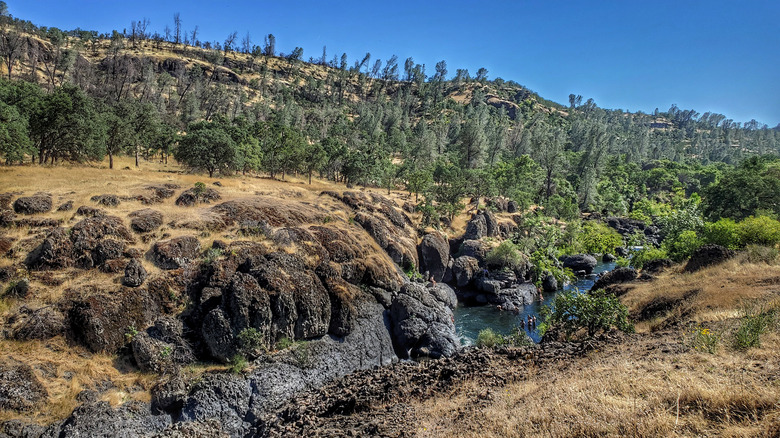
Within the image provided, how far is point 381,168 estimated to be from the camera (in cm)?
8019

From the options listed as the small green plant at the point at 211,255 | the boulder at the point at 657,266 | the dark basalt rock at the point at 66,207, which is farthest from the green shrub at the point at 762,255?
the dark basalt rock at the point at 66,207

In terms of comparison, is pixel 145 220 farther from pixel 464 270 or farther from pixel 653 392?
pixel 464 270

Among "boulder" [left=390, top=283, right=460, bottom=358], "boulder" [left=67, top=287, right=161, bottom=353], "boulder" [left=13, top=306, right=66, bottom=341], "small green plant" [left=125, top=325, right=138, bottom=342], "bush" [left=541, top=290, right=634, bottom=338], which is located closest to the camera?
"boulder" [left=13, top=306, right=66, bottom=341]

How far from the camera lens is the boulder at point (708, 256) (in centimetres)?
2562

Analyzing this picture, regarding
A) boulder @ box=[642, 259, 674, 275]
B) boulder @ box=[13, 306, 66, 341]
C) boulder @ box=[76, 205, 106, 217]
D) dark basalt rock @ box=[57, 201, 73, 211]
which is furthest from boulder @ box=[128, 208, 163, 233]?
boulder @ box=[642, 259, 674, 275]

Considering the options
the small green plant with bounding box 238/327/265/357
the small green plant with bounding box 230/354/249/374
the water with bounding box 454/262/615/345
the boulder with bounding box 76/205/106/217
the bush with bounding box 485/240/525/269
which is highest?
the boulder with bounding box 76/205/106/217

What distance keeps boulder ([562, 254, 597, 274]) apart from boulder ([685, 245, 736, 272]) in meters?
32.9

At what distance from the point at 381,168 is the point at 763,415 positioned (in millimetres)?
74983

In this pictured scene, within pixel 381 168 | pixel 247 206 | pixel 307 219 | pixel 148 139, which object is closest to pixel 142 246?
pixel 247 206

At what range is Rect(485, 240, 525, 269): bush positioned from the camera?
5138 centimetres

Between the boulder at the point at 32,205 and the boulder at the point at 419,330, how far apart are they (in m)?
28.3

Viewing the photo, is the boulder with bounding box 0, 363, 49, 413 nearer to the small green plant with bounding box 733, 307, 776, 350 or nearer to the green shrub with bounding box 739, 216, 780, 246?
the small green plant with bounding box 733, 307, 776, 350

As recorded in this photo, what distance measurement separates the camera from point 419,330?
2978cm

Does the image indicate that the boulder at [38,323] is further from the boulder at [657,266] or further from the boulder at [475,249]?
the boulder at [475,249]
